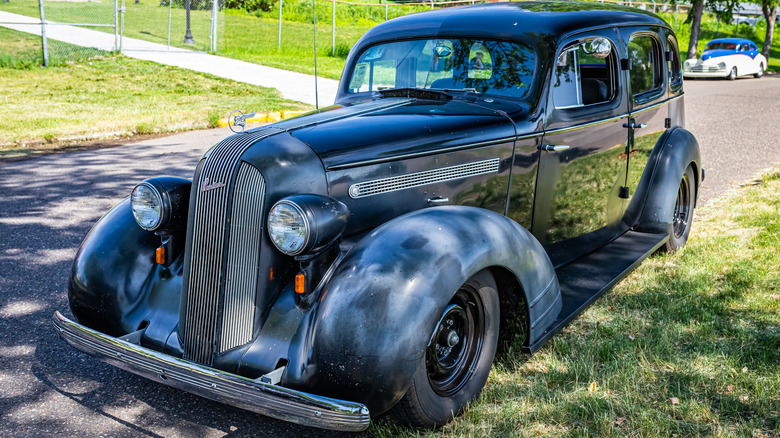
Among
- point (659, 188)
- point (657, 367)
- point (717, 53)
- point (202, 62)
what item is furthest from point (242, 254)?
point (717, 53)

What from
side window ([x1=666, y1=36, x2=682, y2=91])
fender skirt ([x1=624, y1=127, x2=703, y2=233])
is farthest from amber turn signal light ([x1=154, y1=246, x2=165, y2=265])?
side window ([x1=666, y1=36, x2=682, y2=91])

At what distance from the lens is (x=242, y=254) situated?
2.70m

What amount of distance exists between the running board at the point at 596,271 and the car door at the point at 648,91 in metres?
0.40

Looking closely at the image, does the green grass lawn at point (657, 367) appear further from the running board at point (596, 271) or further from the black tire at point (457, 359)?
the running board at point (596, 271)

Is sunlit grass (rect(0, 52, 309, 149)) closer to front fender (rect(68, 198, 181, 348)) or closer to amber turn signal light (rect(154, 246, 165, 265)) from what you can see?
front fender (rect(68, 198, 181, 348))

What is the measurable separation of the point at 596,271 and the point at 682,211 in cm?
170

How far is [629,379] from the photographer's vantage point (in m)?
3.14

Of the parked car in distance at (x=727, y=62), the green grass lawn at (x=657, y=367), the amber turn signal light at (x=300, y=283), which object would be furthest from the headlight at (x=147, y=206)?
the parked car in distance at (x=727, y=62)

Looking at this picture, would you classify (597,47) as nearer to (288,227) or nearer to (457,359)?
(457,359)

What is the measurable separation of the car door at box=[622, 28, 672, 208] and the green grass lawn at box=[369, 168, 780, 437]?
2.78 ft

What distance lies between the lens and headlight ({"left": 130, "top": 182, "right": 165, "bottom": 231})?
10.0ft

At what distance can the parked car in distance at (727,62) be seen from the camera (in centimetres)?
2208

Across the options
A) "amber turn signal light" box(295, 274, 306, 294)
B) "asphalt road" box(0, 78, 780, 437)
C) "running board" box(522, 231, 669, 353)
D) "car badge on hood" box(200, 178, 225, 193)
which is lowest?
"asphalt road" box(0, 78, 780, 437)

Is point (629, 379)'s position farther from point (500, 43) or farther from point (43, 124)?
point (43, 124)
